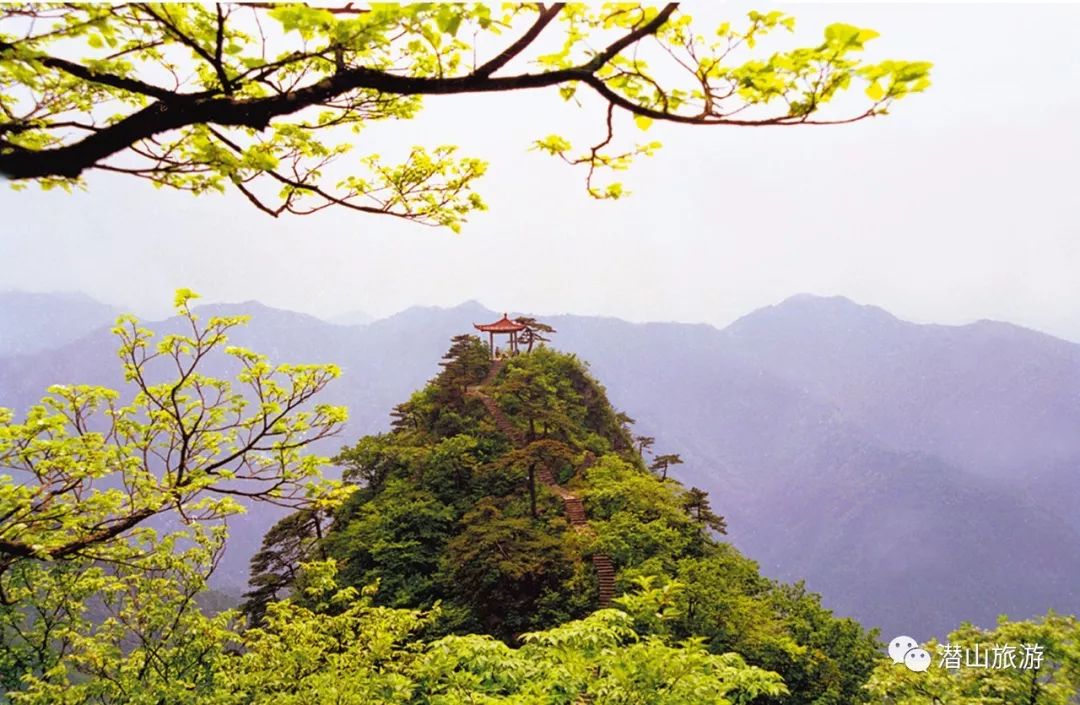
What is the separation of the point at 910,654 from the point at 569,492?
11769mm

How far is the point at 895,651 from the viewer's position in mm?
8664

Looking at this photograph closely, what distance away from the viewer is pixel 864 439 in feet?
467

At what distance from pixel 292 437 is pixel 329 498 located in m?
0.65

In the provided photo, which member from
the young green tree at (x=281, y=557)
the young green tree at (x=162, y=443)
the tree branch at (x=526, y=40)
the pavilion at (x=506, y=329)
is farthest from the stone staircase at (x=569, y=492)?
the tree branch at (x=526, y=40)

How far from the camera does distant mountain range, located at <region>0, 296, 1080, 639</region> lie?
9556cm

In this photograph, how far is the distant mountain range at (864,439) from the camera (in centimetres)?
9556

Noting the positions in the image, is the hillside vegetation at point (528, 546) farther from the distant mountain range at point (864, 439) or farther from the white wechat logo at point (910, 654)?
the distant mountain range at point (864, 439)

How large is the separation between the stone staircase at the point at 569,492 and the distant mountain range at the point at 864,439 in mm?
57453

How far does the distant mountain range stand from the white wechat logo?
72.4 m

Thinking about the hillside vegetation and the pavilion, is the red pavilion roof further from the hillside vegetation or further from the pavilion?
the hillside vegetation

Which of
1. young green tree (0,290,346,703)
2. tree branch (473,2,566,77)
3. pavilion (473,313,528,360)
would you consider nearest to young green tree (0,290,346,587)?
young green tree (0,290,346,703)

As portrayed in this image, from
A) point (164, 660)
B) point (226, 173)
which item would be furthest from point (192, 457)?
point (164, 660)

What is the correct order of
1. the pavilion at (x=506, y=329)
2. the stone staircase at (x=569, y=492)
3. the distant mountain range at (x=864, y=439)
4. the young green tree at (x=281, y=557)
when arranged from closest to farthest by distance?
the stone staircase at (x=569, y=492) < the young green tree at (x=281, y=557) < the pavilion at (x=506, y=329) < the distant mountain range at (x=864, y=439)

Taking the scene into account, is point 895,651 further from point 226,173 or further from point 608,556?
point 226,173
